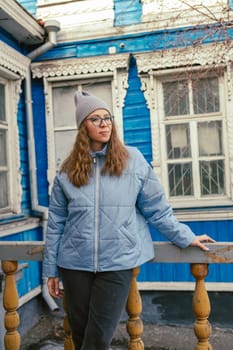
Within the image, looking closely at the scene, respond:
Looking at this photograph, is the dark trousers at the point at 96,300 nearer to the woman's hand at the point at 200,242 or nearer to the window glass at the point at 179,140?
the woman's hand at the point at 200,242

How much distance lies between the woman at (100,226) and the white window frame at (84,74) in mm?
3615

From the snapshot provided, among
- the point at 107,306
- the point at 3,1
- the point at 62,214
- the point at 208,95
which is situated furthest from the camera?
the point at 208,95

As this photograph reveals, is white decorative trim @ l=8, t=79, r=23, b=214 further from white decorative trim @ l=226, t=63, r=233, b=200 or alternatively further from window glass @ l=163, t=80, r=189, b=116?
white decorative trim @ l=226, t=63, r=233, b=200

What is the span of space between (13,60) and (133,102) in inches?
68.4

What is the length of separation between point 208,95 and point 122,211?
13.2ft

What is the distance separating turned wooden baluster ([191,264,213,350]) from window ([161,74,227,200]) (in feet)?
11.5

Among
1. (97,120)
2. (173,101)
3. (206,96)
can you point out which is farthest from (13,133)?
(97,120)

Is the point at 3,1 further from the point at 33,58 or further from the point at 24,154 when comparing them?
the point at 24,154

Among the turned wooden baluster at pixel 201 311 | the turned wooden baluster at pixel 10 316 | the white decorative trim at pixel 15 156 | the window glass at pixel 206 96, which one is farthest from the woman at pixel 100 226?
the window glass at pixel 206 96

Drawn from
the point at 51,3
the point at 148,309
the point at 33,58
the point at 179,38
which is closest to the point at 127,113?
the point at 179,38

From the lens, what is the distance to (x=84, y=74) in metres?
5.46

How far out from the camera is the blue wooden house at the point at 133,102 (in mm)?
5160

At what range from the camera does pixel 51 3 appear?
5617mm

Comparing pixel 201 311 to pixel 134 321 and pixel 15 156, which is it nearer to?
pixel 134 321
